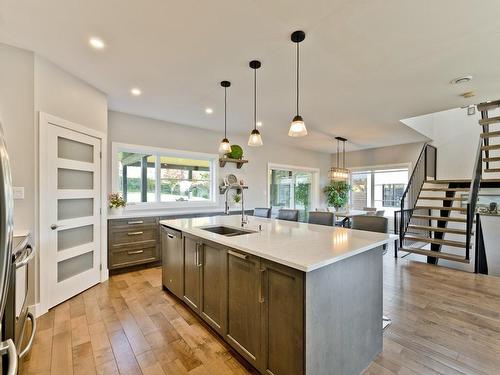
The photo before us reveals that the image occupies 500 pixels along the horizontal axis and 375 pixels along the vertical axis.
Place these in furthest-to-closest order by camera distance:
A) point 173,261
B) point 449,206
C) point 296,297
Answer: point 449,206
point 173,261
point 296,297

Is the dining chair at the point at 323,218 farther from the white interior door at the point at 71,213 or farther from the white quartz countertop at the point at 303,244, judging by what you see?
the white interior door at the point at 71,213

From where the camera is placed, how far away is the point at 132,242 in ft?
Result: 12.7

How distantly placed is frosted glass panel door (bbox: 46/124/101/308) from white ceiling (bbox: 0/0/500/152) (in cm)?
87

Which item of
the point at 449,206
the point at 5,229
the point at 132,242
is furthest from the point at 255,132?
the point at 449,206

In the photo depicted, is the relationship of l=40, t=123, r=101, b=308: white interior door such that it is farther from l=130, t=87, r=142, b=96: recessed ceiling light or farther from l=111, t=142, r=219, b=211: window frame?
l=130, t=87, r=142, b=96: recessed ceiling light

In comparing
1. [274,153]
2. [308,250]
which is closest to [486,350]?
[308,250]

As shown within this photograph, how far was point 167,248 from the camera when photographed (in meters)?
3.03

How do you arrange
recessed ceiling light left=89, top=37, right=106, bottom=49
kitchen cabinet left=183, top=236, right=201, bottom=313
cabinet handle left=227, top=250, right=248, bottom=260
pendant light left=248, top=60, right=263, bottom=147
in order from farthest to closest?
pendant light left=248, top=60, right=263, bottom=147, kitchen cabinet left=183, top=236, right=201, bottom=313, recessed ceiling light left=89, top=37, right=106, bottom=49, cabinet handle left=227, top=250, right=248, bottom=260

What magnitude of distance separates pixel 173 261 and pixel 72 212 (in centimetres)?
141

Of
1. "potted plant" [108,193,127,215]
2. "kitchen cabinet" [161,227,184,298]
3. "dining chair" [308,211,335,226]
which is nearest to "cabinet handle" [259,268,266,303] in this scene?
"kitchen cabinet" [161,227,184,298]

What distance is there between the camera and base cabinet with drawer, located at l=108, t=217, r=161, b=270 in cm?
369

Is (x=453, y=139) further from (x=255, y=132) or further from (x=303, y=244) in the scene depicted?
(x=303, y=244)

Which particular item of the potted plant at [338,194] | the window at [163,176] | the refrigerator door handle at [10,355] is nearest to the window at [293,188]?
the potted plant at [338,194]

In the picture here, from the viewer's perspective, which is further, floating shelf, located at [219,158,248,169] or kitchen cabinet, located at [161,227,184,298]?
floating shelf, located at [219,158,248,169]
